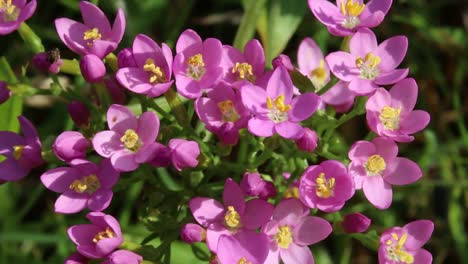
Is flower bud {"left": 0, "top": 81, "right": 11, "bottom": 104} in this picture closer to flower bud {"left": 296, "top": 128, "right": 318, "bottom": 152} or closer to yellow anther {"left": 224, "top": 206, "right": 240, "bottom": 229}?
yellow anther {"left": 224, "top": 206, "right": 240, "bottom": 229}

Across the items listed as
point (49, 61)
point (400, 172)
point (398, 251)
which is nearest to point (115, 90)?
point (49, 61)

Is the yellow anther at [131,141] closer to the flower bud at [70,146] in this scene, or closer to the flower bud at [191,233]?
the flower bud at [70,146]

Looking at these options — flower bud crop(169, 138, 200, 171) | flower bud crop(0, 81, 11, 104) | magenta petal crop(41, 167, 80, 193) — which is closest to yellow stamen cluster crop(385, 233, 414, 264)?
flower bud crop(169, 138, 200, 171)

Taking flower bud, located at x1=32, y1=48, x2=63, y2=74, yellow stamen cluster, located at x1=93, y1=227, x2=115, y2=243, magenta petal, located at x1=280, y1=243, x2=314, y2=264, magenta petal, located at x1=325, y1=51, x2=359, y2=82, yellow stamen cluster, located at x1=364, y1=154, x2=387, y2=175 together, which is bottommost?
magenta petal, located at x1=280, y1=243, x2=314, y2=264

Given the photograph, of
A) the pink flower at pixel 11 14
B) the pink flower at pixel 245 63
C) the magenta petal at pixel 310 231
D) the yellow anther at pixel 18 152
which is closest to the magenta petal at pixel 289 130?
the pink flower at pixel 245 63

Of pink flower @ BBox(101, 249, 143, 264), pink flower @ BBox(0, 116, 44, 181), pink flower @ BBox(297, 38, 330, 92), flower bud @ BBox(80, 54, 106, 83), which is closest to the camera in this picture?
pink flower @ BBox(101, 249, 143, 264)

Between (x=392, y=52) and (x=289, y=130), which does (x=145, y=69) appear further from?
(x=392, y=52)
